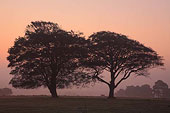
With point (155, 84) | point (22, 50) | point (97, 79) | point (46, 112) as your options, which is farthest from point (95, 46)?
point (155, 84)

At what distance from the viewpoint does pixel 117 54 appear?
190ft

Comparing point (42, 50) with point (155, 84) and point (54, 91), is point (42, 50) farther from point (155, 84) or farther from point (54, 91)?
point (155, 84)

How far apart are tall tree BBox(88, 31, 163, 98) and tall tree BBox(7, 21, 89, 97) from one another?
394 centimetres

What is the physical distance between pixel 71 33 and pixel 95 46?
6507 mm

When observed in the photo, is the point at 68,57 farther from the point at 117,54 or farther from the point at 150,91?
the point at 150,91

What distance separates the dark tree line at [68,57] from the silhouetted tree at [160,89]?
224ft

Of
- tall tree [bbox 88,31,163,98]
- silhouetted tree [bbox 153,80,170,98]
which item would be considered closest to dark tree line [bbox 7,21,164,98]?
tall tree [bbox 88,31,163,98]

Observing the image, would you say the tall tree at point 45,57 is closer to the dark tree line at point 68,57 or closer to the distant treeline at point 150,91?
the dark tree line at point 68,57

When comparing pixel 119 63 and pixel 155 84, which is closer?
pixel 119 63

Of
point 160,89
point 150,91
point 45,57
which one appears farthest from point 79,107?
point 150,91

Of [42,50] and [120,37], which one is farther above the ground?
[120,37]

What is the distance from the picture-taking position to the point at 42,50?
5222 centimetres

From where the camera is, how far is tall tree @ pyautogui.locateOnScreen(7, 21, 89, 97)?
52188 mm

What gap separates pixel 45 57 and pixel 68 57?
5.07 metres
